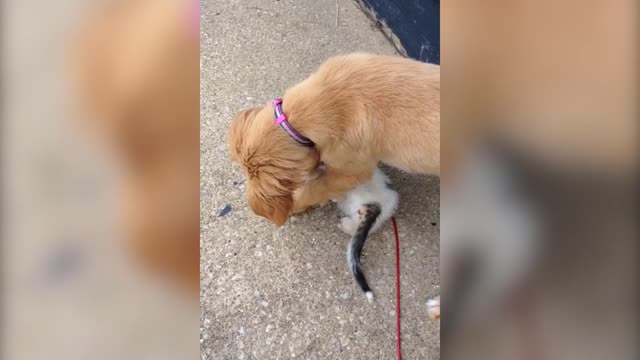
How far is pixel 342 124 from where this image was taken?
83.2 inches

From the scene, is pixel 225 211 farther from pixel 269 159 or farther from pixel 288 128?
pixel 288 128

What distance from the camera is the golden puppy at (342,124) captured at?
2.01 metres

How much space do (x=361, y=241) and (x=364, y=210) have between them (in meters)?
0.16

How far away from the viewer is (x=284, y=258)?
8.49ft

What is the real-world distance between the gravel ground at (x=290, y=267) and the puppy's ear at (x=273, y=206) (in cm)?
38
